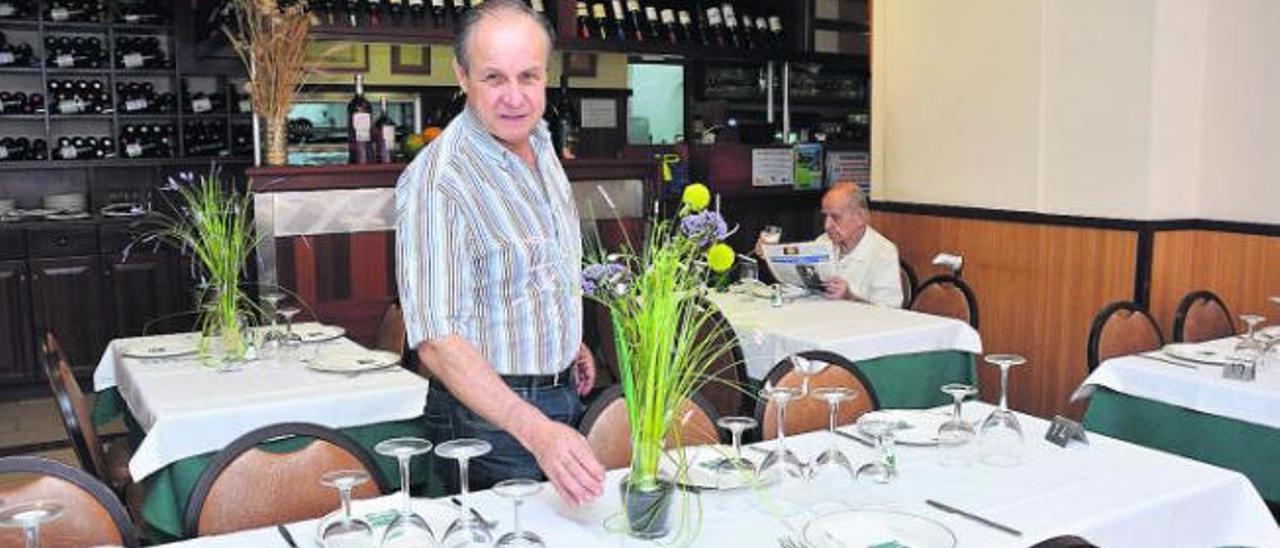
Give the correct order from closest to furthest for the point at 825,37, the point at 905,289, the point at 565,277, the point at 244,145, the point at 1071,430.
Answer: the point at 565,277
the point at 1071,430
the point at 905,289
the point at 244,145
the point at 825,37

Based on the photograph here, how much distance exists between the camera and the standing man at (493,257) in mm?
2205

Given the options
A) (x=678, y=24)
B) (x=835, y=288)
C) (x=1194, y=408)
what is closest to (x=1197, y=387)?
(x=1194, y=408)

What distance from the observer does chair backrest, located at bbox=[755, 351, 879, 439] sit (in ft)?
10.2

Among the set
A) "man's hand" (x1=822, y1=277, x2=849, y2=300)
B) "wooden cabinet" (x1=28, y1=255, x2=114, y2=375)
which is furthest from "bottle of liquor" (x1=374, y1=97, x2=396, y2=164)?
"wooden cabinet" (x1=28, y1=255, x2=114, y2=375)

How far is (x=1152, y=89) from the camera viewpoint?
5.27 metres

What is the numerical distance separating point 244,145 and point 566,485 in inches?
289

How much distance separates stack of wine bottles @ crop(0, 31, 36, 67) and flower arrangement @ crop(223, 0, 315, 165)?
3286 millimetres

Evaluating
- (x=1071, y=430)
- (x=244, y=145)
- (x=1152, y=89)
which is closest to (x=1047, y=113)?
(x=1152, y=89)

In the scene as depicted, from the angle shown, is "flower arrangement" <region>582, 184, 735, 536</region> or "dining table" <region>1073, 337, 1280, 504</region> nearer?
"flower arrangement" <region>582, 184, 735, 536</region>

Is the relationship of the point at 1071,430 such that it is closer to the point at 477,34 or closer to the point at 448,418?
the point at 448,418

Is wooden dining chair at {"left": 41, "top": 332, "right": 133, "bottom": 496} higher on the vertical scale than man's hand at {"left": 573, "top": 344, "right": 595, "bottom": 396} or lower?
lower

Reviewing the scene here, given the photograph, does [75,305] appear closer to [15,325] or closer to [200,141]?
[15,325]

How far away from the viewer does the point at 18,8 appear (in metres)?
7.73

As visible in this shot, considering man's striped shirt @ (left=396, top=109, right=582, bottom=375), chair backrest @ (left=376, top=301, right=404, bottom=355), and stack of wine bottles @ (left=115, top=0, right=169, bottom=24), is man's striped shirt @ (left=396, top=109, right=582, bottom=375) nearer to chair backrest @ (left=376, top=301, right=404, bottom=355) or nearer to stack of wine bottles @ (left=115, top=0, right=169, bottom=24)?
chair backrest @ (left=376, top=301, right=404, bottom=355)
